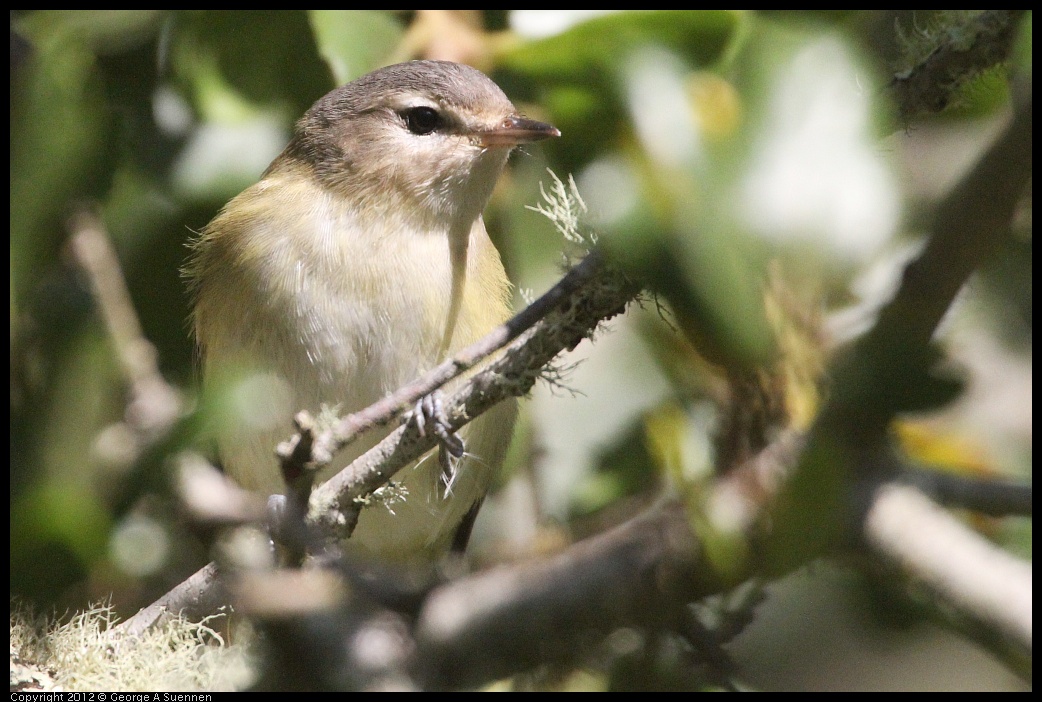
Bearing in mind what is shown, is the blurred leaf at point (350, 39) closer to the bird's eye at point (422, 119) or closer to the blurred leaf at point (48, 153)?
the bird's eye at point (422, 119)

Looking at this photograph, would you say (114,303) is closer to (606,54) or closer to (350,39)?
(350,39)

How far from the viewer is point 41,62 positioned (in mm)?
2711

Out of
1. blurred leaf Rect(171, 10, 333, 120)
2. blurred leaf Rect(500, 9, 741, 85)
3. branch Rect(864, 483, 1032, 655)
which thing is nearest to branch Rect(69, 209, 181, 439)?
blurred leaf Rect(171, 10, 333, 120)

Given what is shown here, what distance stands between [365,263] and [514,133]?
1.92 ft

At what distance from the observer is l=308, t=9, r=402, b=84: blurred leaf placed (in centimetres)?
276

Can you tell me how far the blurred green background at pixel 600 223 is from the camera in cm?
121

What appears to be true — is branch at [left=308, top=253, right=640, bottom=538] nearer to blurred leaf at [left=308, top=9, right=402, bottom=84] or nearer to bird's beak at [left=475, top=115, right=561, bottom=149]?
bird's beak at [left=475, top=115, right=561, bottom=149]

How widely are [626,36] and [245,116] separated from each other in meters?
1.28

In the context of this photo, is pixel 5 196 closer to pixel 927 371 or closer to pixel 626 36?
pixel 626 36

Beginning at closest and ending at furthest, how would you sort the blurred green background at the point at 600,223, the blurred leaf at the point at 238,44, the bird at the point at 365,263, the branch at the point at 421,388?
the blurred green background at the point at 600,223 → the branch at the point at 421,388 → the blurred leaf at the point at 238,44 → the bird at the point at 365,263

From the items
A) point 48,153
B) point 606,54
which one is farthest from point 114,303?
point 606,54

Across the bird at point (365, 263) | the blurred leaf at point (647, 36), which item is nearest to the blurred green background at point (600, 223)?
the blurred leaf at point (647, 36)

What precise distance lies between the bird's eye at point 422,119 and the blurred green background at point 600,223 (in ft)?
0.55
